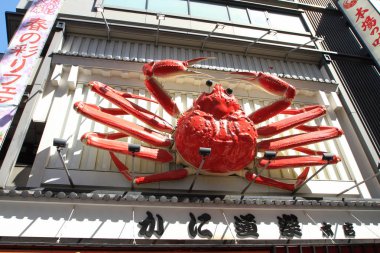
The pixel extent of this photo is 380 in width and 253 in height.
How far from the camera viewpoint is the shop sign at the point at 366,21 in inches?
348

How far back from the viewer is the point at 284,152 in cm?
642

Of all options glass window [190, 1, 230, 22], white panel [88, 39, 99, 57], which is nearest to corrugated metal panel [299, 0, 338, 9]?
glass window [190, 1, 230, 22]

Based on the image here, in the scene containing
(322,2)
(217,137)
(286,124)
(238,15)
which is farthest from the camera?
(322,2)

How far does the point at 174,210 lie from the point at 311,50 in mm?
6556

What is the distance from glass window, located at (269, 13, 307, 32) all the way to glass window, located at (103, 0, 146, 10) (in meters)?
4.18

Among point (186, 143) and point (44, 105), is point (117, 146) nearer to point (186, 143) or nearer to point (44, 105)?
point (186, 143)

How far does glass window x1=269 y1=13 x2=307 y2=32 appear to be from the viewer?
10.0 metres

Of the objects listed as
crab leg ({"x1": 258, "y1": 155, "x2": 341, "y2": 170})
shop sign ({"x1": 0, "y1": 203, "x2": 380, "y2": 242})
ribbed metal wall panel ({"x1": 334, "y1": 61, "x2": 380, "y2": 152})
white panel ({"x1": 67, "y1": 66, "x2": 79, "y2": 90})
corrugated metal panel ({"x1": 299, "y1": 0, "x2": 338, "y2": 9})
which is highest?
corrugated metal panel ({"x1": 299, "y1": 0, "x2": 338, "y2": 9})

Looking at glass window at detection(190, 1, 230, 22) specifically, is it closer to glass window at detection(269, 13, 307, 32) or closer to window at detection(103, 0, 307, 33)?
window at detection(103, 0, 307, 33)

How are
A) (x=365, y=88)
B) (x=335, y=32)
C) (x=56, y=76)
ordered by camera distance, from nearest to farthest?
(x=56, y=76) → (x=365, y=88) → (x=335, y=32)

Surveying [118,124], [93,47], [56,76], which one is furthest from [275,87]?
[93,47]

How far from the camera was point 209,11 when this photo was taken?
975 centimetres

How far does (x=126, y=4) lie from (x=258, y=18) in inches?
167

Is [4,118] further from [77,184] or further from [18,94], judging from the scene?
[77,184]
